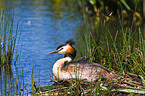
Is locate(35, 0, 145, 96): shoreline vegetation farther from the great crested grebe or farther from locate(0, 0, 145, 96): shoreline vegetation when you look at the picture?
the great crested grebe

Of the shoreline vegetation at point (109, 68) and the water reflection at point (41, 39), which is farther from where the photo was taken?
the water reflection at point (41, 39)

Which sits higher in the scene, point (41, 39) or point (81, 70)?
point (41, 39)

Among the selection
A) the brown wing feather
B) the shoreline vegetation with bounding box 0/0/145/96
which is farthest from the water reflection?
the brown wing feather

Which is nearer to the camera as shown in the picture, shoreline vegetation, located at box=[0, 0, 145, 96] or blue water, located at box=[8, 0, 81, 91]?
shoreline vegetation, located at box=[0, 0, 145, 96]

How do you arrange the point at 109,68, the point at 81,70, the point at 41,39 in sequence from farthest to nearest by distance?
the point at 41,39, the point at 109,68, the point at 81,70

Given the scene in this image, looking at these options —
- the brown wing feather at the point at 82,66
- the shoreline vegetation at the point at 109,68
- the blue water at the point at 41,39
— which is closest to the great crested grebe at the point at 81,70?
the brown wing feather at the point at 82,66

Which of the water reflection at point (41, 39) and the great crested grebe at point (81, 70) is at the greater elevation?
the water reflection at point (41, 39)

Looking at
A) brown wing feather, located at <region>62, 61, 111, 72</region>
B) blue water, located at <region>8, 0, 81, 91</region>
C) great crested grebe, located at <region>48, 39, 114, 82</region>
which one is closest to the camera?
great crested grebe, located at <region>48, 39, 114, 82</region>

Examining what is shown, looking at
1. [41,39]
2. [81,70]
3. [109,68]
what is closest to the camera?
[81,70]

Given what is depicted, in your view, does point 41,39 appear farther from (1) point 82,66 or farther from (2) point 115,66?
(2) point 115,66

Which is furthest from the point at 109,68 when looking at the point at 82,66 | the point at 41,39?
the point at 41,39

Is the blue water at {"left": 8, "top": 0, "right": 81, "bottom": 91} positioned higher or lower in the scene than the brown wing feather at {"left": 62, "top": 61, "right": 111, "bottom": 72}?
higher

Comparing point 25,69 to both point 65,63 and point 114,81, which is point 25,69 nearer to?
point 65,63

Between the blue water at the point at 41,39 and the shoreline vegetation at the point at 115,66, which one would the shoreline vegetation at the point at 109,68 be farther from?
the blue water at the point at 41,39
